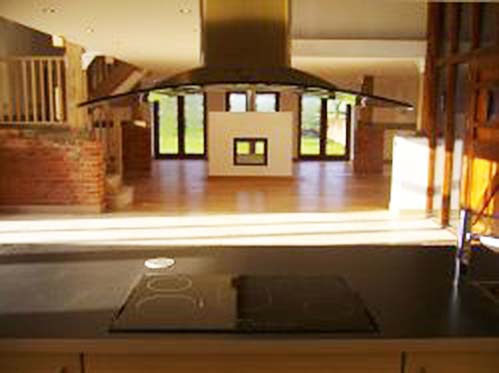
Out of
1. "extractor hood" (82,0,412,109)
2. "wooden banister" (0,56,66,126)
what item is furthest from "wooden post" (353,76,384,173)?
"extractor hood" (82,0,412,109)

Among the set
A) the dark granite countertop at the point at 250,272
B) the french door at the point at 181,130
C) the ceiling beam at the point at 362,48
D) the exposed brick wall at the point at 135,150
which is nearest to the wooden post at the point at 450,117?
the ceiling beam at the point at 362,48

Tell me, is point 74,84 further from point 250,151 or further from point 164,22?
point 250,151

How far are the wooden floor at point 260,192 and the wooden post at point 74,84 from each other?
1.45m

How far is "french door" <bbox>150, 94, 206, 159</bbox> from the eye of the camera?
1449cm

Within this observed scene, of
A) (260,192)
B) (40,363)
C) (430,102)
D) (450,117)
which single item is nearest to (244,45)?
(40,363)

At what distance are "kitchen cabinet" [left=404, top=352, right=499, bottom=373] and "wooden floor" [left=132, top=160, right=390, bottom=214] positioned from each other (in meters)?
5.79

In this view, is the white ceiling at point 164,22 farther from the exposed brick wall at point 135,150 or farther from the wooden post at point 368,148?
the wooden post at point 368,148

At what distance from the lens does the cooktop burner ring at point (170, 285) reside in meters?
1.83

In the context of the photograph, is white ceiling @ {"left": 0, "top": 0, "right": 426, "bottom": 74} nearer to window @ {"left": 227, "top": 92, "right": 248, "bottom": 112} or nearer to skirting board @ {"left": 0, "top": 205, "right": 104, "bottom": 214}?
skirting board @ {"left": 0, "top": 205, "right": 104, "bottom": 214}

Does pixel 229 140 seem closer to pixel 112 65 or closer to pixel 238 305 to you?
pixel 112 65

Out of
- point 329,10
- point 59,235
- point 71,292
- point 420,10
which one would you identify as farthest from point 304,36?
point 71,292

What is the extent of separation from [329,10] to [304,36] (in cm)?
49

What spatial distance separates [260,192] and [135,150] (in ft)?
13.0

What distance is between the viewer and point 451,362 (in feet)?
5.04
